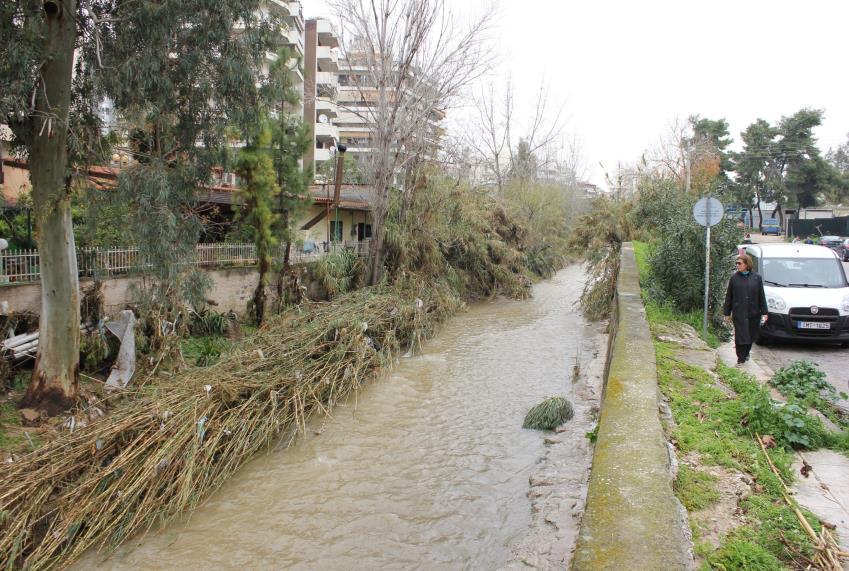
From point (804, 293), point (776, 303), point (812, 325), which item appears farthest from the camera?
point (804, 293)

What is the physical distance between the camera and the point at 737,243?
478 inches

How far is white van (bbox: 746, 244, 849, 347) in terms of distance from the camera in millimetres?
10203

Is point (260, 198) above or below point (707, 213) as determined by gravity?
above

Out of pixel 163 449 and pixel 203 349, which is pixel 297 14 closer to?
pixel 203 349

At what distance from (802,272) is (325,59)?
38.6m

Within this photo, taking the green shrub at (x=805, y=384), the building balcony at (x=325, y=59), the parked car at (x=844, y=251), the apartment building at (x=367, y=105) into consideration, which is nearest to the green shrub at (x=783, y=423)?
the green shrub at (x=805, y=384)

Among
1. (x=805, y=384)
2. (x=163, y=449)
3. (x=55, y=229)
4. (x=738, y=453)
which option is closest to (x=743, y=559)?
(x=738, y=453)

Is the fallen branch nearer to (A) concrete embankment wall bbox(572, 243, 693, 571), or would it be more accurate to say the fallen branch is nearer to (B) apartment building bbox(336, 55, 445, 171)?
(A) concrete embankment wall bbox(572, 243, 693, 571)

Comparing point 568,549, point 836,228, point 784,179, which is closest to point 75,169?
point 568,549

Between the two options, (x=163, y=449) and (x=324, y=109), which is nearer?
(x=163, y=449)

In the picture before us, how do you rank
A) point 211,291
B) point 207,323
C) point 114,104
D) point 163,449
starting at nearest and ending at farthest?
point 163,449 < point 114,104 < point 207,323 < point 211,291

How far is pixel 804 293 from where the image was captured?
421 inches

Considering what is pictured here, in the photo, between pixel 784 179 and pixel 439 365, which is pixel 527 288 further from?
pixel 784 179

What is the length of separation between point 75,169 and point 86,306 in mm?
2484
